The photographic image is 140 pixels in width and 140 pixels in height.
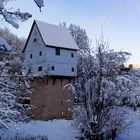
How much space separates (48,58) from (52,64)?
0.90 meters

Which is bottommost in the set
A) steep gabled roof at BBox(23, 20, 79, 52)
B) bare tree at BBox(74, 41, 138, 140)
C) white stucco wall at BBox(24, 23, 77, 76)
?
bare tree at BBox(74, 41, 138, 140)

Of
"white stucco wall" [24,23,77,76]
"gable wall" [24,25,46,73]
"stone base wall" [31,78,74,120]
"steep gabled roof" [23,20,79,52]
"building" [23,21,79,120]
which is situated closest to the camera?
"stone base wall" [31,78,74,120]

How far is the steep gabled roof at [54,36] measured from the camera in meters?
41.4

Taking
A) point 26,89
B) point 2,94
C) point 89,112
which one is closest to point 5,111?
point 2,94

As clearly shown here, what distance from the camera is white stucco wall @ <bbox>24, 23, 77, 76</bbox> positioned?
133ft

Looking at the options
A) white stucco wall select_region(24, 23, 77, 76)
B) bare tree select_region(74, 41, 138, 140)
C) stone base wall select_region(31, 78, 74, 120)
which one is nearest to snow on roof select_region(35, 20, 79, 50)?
white stucco wall select_region(24, 23, 77, 76)

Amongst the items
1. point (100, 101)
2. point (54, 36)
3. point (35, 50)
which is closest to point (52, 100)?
point (35, 50)

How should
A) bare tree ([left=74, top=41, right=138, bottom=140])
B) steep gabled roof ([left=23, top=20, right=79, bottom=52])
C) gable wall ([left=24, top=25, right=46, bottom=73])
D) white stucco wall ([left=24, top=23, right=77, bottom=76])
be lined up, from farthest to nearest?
steep gabled roof ([left=23, top=20, right=79, bottom=52]), gable wall ([left=24, top=25, right=46, bottom=73]), white stucco wall ([left=24, top=23, right=77, bottom=76]), bare tree ([left=74, top=41, right=138, bottom=140])

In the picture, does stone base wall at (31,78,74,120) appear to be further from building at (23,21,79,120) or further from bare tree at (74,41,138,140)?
bare tree at (74,41,138,140)

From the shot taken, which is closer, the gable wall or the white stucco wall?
the white stucco wall

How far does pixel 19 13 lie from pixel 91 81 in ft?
37.1

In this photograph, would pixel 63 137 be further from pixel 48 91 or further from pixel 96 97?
pixel 48 91

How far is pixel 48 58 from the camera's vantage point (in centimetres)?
4066

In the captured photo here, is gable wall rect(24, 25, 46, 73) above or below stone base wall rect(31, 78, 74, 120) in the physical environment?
above
